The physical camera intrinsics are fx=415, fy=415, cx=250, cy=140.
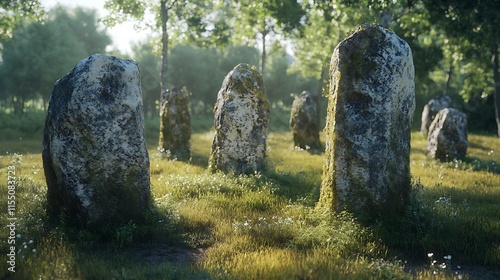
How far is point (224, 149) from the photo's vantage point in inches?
493

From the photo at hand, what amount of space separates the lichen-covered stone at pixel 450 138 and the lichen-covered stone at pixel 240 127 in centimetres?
827

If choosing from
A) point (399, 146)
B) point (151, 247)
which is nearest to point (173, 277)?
point (151, 247)

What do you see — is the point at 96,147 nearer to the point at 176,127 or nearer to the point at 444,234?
the point at 444,234

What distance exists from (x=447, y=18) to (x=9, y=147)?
2110 cm

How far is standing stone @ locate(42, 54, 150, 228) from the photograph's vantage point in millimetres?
A: 7074

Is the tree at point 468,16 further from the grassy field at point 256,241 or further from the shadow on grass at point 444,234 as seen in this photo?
the shadow on grass at point 444,234

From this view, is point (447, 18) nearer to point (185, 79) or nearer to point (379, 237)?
point (379, 237)

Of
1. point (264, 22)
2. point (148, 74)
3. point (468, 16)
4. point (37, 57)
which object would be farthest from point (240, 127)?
point (148, 74)

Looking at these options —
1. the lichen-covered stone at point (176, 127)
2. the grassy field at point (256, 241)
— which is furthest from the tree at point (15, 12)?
the grassy field at point (256, 241)

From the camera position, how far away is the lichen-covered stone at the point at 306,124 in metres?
20.4

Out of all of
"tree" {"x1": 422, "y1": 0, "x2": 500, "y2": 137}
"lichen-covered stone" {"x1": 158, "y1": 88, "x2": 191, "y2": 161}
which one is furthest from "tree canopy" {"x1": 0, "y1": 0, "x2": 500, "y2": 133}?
"lichen-covered stone" {"x1": 158, "y1": 88, "x2": 191, "y2": 161}

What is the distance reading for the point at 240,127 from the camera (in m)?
12.5

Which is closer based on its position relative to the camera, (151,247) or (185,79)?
(151,247)

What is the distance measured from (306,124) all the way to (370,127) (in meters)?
13.5
